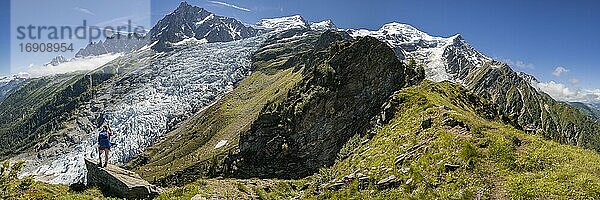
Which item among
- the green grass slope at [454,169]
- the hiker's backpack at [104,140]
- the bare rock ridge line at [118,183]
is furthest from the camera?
the hiker's backpack at [104,140]

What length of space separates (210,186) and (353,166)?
13.4 metres

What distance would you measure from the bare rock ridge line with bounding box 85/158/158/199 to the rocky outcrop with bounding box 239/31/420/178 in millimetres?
35017

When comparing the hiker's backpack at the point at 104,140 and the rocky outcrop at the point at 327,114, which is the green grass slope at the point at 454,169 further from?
the rocky outcrop at the point at 327,114

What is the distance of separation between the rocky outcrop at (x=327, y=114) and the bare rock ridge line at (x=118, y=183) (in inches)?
1379

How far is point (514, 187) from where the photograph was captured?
81.0ft

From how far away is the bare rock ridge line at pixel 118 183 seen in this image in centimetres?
3064

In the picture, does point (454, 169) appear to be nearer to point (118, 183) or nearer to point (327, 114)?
point (118, 183)

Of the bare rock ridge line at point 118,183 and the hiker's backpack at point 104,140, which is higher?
the hiker's backpack at point 104,140

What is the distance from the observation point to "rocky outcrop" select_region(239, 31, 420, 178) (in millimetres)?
67250

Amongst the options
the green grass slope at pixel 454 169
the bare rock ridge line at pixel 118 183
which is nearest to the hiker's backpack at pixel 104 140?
the bare rock ridge line at pixel 118 183

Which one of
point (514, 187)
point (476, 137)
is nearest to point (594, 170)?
point (514, 187)

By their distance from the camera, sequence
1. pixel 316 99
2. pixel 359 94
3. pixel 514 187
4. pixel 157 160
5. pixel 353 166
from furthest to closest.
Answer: pixel 157 160 < pixel 316 99 < pixel 359 94 < pixel 353 166 < pixel 514 187

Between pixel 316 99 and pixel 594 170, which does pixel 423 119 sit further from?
pixel 316 99

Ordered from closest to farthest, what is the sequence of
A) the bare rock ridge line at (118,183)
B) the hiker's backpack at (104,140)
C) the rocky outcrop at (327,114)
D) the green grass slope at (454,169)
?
the green grass slope at (454,169) → the bare rock ridge line at (118,183) → the hiker's backpack at (104,140) → the rocky outcrop at (327,114)
